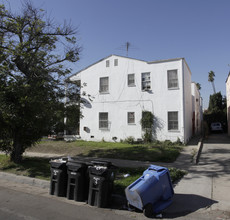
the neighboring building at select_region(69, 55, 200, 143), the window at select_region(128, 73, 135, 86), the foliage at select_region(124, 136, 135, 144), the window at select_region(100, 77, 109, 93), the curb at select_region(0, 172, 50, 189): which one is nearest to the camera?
the curb at select_region(0, 172, 50, 189)

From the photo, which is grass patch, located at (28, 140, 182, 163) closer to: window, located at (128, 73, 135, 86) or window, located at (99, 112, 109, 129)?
window, located at (99, 112, 109, 129)

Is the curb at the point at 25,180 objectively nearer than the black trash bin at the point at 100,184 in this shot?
No

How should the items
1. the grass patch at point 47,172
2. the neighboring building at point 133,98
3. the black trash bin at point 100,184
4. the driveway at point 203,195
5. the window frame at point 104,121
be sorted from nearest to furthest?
the driveway at point 203,195, the black trash bin at point 100,184, the grass patch at point 47,172, the neighboring building at point 133,98, the window frame at point 104,121

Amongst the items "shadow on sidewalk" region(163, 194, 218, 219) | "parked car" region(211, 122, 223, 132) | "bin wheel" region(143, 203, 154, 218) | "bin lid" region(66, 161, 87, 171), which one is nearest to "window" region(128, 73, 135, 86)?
"bin lid" region(66, 161, 87, 171)

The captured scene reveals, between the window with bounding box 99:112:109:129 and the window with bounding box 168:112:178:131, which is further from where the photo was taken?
the window with bounding box 99:112:109:129

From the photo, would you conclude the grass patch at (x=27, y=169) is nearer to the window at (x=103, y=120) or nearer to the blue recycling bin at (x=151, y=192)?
the blue recycling bin at (x=151, y=192)

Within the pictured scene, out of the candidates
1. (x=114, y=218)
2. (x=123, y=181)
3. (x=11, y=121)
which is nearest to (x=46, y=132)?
(x=11, y=121)

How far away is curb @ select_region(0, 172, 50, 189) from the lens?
6531mm

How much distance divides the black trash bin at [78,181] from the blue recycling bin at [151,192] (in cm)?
127

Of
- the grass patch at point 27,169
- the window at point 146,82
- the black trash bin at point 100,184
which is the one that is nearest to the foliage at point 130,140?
the window at point 146,82

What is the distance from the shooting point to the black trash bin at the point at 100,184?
4887 millimetres

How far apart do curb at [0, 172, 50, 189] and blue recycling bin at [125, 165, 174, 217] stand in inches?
123

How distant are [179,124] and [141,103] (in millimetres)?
3302

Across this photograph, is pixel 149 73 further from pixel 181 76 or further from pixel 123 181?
pixel 123 181
